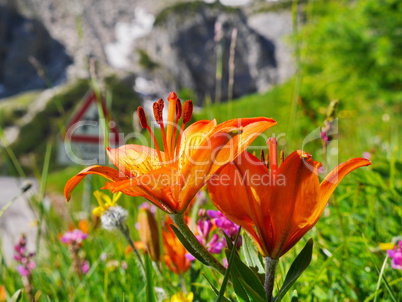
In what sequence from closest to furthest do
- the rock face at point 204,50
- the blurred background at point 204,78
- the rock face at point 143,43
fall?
the blurred background at point 204,78
the rock face at point 204,50
the rock face at point 143,43

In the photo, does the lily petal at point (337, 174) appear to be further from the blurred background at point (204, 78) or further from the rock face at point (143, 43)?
the rock face at point (143, 43)

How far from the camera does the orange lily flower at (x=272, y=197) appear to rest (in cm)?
38

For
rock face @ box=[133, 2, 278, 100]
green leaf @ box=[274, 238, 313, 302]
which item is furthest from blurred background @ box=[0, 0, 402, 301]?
green leaf @ box=[274, 238, 313, 302]

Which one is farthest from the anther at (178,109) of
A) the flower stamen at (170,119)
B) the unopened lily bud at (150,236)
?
the unopened lily bud at (150,236)

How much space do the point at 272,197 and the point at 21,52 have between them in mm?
50182

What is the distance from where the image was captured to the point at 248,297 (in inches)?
14.7

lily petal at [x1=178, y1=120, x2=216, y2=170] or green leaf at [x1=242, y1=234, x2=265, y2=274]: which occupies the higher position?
lily petal at [x1=178, y1=120, x2=216, y2=170]

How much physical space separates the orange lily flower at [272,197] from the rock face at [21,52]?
4773cm

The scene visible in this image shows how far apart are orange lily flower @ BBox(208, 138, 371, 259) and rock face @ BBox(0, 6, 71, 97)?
157 ft

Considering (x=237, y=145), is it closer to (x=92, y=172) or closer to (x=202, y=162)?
(x=202, y=162)

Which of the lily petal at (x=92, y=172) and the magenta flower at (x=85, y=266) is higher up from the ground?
the lily petal at (x=92, y=172)

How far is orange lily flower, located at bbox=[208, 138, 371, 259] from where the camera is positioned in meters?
0.38

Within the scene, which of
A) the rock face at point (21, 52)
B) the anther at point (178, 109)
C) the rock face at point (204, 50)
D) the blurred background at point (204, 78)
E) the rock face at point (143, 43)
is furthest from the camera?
the rock face at point (21, 52)

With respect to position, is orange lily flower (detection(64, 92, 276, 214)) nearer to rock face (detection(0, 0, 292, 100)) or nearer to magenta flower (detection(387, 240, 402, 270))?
magenta flower (detection(387, 240, 402, 270))
